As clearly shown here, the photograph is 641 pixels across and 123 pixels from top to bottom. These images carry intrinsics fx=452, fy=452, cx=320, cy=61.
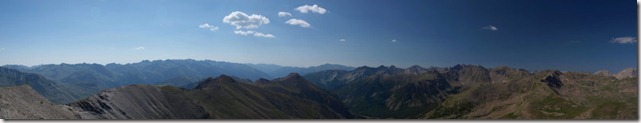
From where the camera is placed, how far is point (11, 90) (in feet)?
92.1

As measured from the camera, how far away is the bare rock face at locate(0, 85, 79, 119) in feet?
77.2

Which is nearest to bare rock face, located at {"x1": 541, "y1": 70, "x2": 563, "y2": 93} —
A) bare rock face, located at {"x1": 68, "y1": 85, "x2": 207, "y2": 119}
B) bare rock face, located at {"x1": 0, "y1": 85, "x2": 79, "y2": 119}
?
bare rock face, located at {"x1": 68, "y1": 85, "x2": 207, "y2": 119}

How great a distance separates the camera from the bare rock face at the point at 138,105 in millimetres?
43400

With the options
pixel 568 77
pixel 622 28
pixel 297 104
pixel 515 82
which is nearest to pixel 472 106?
pixel 515 82

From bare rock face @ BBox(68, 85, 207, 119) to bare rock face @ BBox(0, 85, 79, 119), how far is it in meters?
7.31

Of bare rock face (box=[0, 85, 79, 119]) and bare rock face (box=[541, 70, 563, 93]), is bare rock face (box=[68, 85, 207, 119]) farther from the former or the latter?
bare rock face (box=[541, 70, 563, 93])

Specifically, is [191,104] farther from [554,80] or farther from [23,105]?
[554,80]

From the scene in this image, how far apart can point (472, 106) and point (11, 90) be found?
178219 mm

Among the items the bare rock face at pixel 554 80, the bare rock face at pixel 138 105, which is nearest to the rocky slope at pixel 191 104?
the bare rock face at pixel 138 105

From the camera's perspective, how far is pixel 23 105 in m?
25.6

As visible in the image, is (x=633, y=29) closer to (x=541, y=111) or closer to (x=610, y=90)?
(x=541, y=111)

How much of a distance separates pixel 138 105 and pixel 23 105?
131 feet

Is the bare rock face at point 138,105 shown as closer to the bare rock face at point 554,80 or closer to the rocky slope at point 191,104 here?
the rocky slope at point 191,104

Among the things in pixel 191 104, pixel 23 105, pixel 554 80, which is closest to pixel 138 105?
pixel 191 104
